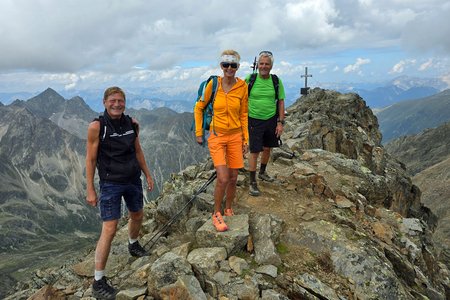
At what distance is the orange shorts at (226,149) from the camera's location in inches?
419

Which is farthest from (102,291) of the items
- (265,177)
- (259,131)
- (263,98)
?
(265,177)

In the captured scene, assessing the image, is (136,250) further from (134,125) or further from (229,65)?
(229,65)

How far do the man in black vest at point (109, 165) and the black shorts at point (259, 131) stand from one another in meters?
5.44

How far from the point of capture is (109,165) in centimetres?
893

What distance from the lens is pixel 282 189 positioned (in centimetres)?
1509

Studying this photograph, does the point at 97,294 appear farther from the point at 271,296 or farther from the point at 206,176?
the point at 206,176

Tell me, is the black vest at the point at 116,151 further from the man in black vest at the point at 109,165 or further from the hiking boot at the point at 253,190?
the hiking boot at the point at 253,190

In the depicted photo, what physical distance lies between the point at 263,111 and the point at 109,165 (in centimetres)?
635

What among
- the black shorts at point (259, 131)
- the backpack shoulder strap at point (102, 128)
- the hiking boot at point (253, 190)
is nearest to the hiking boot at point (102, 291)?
the backpack shoulder strap at point (102, 128)

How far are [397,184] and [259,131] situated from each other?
2021 centimetres

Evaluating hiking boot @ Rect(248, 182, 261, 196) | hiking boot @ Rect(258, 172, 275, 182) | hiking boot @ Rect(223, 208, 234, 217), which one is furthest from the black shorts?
hiking boot @ Rect(223, 208, 234, 217)

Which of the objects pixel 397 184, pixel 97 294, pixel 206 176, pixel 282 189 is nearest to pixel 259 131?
pixel 282 189

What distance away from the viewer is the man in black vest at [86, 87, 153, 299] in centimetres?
871

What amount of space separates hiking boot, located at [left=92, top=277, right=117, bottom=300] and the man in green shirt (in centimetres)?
662
